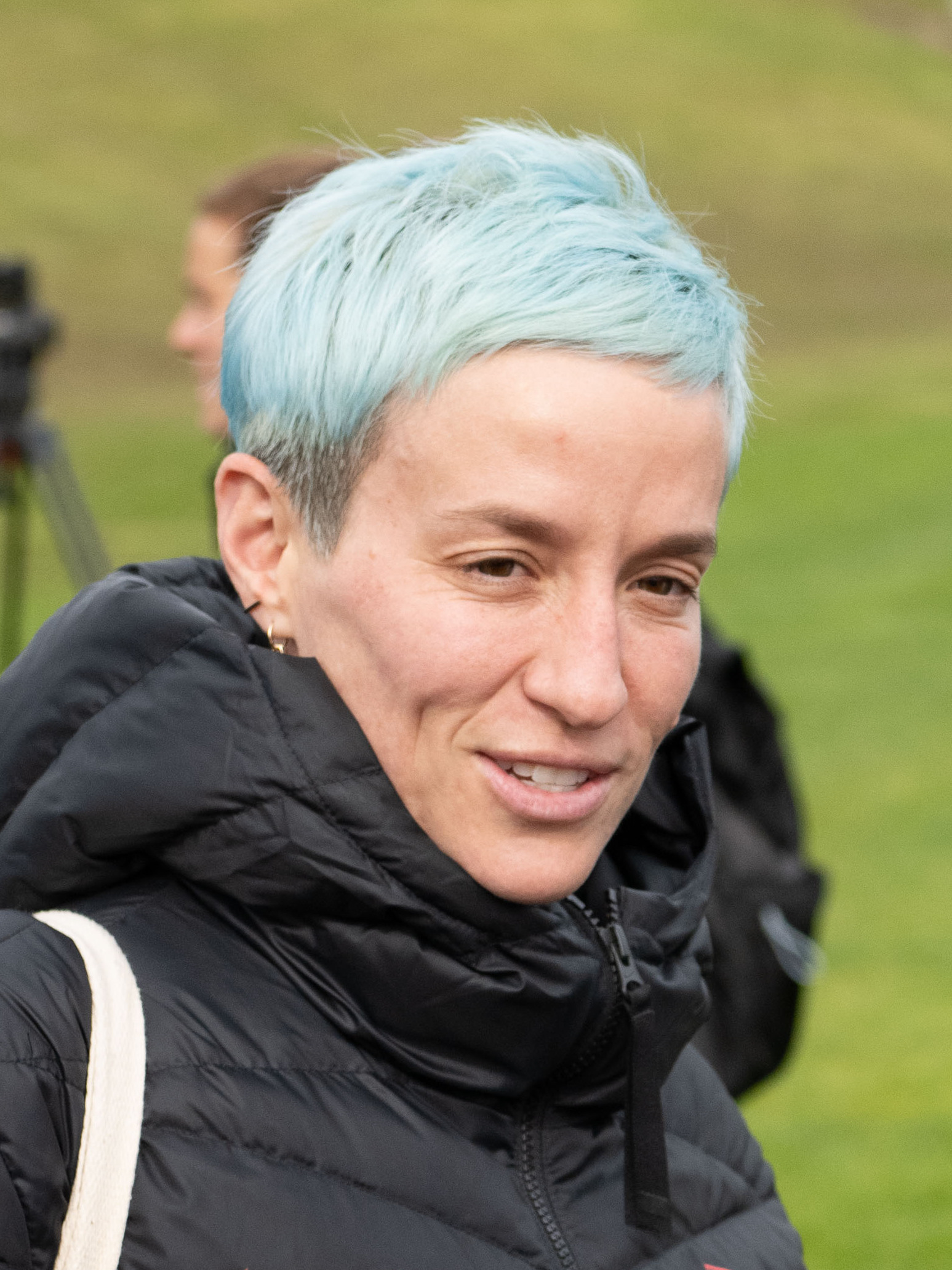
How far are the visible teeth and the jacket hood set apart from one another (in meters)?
0.09

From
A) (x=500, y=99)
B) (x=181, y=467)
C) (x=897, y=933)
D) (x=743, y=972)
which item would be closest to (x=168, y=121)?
(x=500, y=99)

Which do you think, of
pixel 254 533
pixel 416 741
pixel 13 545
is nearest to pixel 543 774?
pixel 416 741

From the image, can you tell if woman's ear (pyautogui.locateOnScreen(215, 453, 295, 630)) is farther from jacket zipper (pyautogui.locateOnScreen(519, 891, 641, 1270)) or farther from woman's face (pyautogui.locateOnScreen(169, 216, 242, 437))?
woman's face (pyautogui.locateOnScreen(169, 216, 242, 437))

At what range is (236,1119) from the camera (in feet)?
3.99

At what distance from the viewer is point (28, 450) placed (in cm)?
657

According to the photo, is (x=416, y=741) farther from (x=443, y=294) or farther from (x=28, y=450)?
(x=28, y=450)

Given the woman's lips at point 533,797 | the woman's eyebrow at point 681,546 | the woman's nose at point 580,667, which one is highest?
the woman's eyebrow at point 681,546

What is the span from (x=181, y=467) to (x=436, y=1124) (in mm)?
16278

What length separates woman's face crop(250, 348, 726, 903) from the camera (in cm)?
128

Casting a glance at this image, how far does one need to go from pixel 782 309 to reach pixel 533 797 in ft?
88.5

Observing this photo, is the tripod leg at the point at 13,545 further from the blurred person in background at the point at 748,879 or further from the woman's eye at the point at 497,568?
the woman's eye at the point at 497,568

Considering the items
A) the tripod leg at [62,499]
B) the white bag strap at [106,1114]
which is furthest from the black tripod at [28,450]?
the white bag strap at [106,1114]

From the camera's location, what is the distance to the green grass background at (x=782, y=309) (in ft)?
18.0

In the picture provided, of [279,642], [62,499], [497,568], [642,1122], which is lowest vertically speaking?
[62,499]
